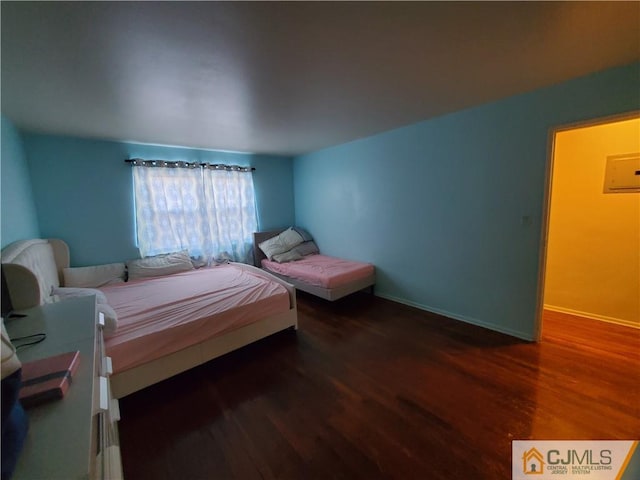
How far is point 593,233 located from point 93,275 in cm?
590

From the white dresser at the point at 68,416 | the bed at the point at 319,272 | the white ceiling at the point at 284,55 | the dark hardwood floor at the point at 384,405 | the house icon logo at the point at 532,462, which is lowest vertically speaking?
the house icon logo at the point at 532,462

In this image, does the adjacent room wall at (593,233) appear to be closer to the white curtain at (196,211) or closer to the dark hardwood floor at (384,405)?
the dark hardwood floor at (384,405)

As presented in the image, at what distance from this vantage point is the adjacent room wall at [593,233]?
2.69 meters

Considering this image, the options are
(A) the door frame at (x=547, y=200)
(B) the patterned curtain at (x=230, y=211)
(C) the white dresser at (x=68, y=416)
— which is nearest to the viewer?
(C) the white dresser at (x=68, y=416)

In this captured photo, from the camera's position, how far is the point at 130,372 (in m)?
1.83

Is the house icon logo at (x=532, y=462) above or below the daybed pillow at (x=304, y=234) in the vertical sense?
below

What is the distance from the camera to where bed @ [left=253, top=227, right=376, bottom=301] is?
11.1 feet

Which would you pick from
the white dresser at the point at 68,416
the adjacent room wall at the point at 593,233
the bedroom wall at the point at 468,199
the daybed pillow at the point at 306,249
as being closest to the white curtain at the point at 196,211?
the daybed pillow at the point at 306,249

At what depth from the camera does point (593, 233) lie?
2898 mm

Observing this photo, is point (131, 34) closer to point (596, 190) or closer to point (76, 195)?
point (76, 195)

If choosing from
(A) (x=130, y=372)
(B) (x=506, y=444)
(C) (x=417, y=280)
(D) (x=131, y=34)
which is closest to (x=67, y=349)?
(A) (x=130, y=372)

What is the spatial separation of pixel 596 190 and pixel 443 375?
2774 millimetres
